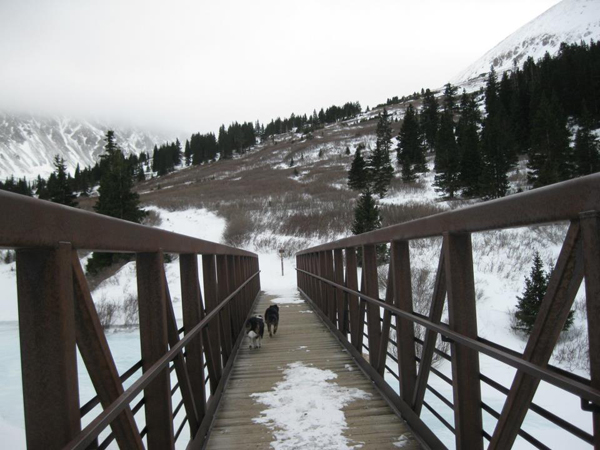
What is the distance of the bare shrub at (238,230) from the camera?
26.9m

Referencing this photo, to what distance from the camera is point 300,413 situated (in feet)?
10.3

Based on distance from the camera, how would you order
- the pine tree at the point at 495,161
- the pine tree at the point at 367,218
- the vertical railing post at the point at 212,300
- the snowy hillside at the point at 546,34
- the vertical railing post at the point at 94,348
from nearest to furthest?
the vertical railing post at the point at 94,348, the vertical railing post at the point at 212,300, the pine tree at the point at 367,218, the pine tree at the point at 495,161, the snowy hillside at the point at 546,34

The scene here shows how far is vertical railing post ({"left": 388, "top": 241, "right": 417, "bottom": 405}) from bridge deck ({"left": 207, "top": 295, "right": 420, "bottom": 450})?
33cm

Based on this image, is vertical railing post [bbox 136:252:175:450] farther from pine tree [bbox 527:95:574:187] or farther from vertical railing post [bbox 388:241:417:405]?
pine tree [bbox 527:95:574:187]

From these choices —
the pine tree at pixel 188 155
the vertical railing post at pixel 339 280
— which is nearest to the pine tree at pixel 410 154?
the vertical railing post at pixel 339 280

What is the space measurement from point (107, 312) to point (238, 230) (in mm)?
15453

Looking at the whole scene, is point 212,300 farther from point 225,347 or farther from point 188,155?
point 188,155

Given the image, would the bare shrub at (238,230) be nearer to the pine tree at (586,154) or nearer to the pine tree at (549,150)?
the pine tree at (549,150)

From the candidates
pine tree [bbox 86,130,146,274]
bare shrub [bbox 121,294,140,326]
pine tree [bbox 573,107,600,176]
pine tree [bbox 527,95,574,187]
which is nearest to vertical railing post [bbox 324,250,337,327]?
bare shrub [bbox 121,294,140,326]

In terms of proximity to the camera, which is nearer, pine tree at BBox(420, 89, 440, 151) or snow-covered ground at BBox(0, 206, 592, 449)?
snow-covered ground at BBox(0, 206, 592, 449)

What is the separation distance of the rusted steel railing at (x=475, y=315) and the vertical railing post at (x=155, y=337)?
5.04ft

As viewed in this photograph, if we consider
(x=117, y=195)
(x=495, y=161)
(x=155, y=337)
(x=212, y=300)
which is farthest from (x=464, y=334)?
(x=495, y=161)

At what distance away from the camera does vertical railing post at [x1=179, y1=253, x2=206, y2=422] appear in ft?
9.61

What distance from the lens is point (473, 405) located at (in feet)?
6.44
